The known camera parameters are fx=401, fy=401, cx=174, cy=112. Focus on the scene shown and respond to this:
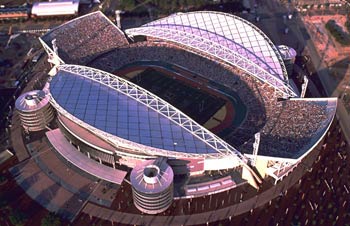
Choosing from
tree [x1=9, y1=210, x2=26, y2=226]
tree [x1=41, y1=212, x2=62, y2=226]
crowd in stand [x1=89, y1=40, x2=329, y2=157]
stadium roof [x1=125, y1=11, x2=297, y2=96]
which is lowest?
tree [x1=9, y1=210, x2=26, y2=226]

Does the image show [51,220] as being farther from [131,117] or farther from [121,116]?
[131,117]

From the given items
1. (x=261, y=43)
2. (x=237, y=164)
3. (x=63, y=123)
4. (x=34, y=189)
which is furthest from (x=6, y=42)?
(x=237, y=164)

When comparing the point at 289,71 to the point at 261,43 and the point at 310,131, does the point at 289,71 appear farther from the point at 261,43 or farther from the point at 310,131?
the point at 310,131

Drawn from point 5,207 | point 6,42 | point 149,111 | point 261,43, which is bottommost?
point 5,207

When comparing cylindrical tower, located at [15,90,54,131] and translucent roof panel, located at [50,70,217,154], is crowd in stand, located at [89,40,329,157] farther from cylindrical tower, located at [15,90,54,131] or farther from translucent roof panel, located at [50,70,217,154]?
cylindrical tower, located at [15,90,54,131]

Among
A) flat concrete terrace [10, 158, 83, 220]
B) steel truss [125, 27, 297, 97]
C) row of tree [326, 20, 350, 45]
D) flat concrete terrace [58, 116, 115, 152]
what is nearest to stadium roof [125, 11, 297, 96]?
steel truss [125, 27, 297, 97]

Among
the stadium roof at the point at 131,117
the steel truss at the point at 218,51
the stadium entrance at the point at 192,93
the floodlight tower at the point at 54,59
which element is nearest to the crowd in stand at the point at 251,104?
the stadium entrance at the point at 192,93
